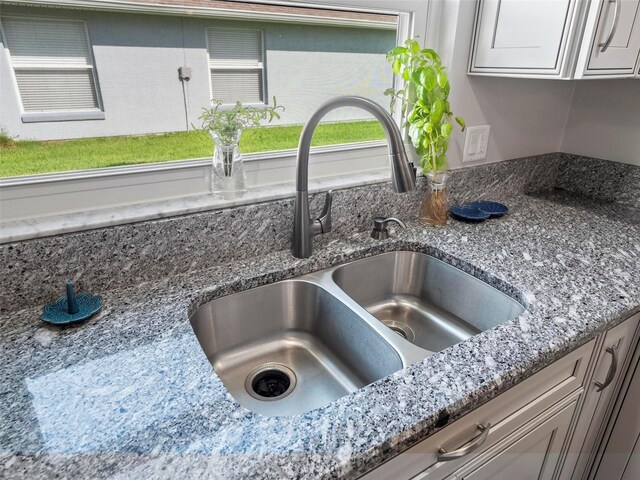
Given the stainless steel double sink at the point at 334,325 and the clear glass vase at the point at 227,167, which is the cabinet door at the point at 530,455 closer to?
the stainless steel double sink at the point at 334,325

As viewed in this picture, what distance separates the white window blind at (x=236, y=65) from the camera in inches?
39.0

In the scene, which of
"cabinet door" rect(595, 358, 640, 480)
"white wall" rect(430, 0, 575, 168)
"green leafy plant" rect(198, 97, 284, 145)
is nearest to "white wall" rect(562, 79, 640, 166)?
"white wall" rect(430, 0, 575, 168)

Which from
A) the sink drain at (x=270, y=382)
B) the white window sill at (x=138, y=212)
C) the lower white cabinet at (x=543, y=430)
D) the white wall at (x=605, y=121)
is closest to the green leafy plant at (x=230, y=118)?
the white window sill at (x=138, y=212)

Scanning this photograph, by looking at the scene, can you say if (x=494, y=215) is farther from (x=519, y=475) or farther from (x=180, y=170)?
(x=180, y=170)

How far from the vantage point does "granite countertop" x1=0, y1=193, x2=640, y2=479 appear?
52cm

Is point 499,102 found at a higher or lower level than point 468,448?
higher

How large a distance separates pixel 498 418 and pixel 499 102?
1.07m

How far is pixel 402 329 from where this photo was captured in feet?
3.68

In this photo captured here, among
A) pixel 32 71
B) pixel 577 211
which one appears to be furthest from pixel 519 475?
pixel 32 71

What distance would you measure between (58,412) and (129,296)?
0.31 metres

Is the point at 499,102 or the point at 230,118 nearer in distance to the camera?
the point at 230,118

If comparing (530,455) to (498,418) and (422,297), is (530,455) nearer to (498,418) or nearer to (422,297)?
(498,418)

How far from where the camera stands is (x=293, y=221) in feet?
3.44

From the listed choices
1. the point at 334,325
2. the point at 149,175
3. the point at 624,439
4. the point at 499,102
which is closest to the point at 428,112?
the point at 499,102
